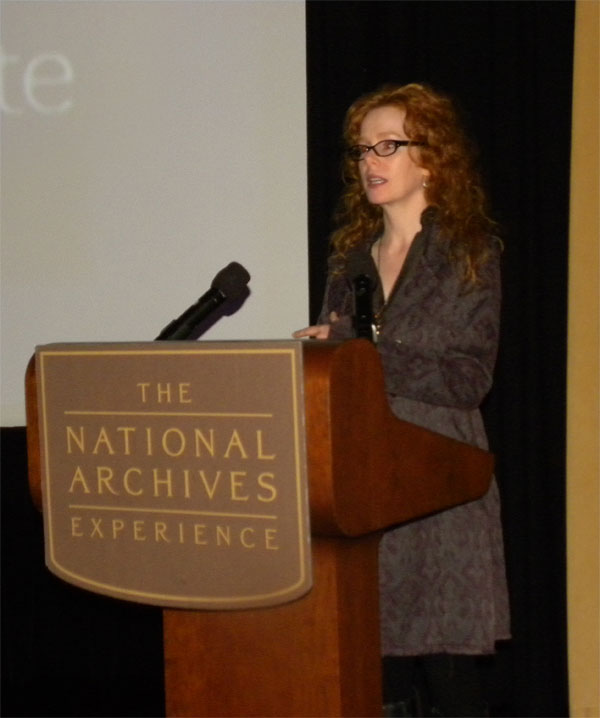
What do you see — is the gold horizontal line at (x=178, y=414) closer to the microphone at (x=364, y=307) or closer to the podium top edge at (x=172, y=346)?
the podium top edge at (x=172, y=346)

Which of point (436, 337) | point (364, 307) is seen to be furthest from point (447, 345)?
point (364, 307)

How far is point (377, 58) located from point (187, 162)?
2.06 ft

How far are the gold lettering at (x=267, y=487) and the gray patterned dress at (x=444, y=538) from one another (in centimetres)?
62

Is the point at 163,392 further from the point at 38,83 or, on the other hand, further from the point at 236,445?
the point at 38,83

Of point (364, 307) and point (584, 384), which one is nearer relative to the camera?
point (364, 307)

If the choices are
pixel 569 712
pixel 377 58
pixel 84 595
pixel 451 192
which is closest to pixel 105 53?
pixel 377 58

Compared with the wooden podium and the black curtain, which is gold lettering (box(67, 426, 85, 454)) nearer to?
the wooden podium

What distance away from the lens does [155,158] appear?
2951 millimetres

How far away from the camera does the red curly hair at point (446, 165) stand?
2.07m

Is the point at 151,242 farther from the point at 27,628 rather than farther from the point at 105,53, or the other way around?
the point at 27,628

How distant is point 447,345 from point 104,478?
73cm

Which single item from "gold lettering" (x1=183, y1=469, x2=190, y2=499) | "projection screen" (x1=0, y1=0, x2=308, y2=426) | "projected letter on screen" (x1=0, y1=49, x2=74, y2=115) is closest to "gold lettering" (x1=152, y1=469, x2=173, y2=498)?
"gold lettering" (x1=183, y1=469, x2=190, y2=499)

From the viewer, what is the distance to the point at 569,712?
301 centimetres

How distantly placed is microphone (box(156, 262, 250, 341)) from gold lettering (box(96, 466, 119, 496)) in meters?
0.24
